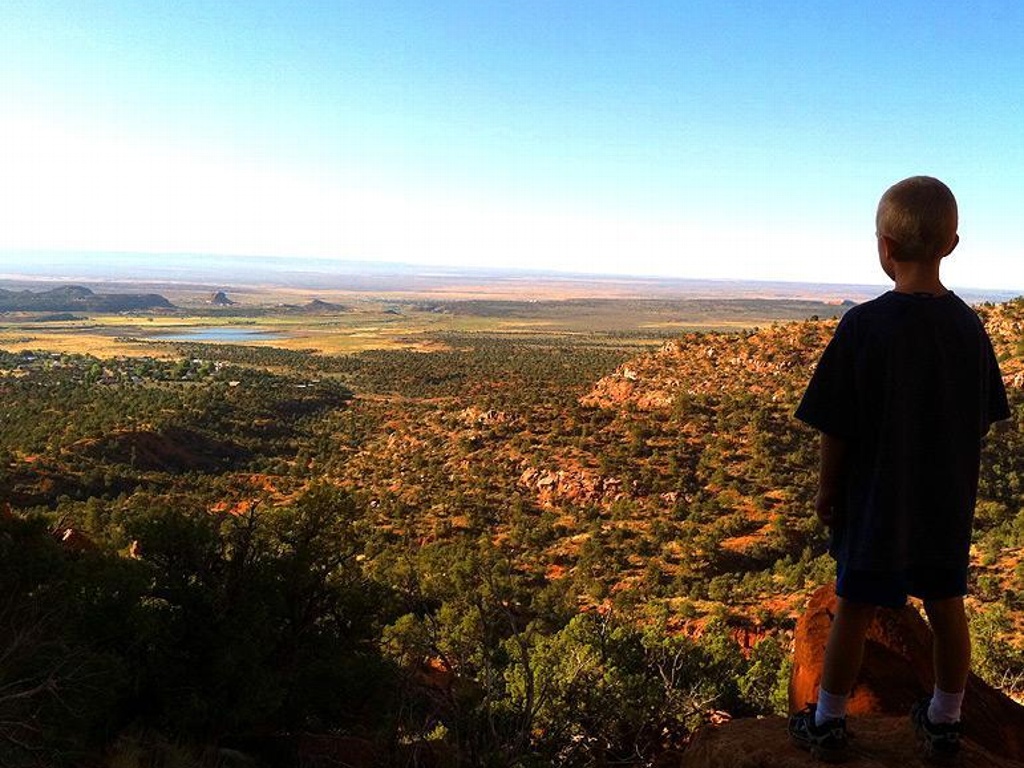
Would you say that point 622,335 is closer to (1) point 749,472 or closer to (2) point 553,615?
(1) point 749,472

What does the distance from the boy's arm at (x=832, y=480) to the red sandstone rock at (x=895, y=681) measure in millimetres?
3612

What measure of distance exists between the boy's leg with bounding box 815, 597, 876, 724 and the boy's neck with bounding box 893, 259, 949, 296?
1.59 m

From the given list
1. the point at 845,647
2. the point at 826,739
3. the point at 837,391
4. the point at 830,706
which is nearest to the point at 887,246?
the point at 837,391

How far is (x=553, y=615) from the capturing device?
18406 millimetres

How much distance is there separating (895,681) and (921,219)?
19.5 feet

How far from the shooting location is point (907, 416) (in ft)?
9.57

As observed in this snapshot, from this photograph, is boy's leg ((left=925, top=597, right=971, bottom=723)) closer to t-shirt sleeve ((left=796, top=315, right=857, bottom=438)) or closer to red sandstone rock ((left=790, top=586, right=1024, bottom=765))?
t-shirt sleeve ((left=796, top=315, right=857, bottom=438))

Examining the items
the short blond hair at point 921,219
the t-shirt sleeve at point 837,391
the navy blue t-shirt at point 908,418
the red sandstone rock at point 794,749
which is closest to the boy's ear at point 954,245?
the short blond hair at point 921,219

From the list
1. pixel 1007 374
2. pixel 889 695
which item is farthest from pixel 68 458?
pixel 1007 374

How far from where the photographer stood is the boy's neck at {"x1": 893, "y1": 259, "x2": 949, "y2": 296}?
9.94ft

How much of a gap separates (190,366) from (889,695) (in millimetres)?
102133

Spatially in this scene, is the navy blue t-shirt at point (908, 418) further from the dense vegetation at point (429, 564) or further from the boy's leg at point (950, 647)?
the dense vegetation at point (429, 564)

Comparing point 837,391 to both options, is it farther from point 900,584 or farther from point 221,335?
point 221,335

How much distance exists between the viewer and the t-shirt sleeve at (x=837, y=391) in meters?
3.02
